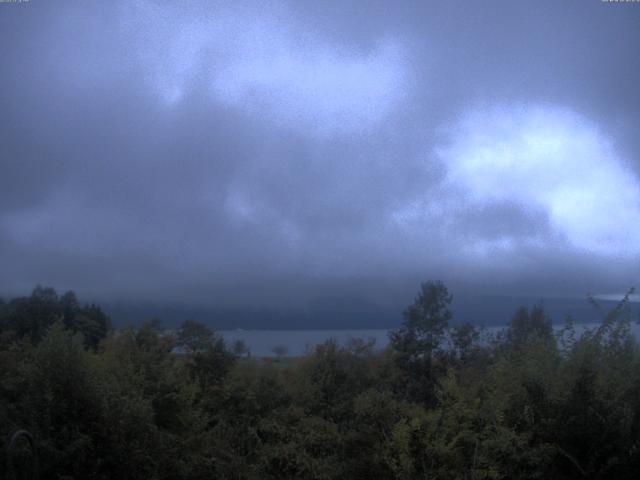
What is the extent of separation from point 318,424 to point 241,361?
4.69m

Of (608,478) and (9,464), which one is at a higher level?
(9,464)

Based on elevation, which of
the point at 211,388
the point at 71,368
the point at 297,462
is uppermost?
the point at 71,368

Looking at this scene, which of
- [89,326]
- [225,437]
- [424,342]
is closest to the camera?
[225,437]

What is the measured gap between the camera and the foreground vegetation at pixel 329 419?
956cm

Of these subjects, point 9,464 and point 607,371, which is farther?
point 607,371

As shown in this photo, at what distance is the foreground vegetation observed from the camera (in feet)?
31.4

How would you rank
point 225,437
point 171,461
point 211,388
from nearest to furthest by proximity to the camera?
point 171,461
point 225,437
point 211,388

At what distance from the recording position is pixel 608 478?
1009cm

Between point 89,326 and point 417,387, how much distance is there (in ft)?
49.4

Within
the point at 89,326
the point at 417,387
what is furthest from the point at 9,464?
the point at 89,326

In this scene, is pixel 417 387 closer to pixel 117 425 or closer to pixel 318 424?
pixel 318 424

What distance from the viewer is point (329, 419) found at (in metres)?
13.7

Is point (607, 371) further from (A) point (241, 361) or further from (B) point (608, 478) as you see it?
(A) point (241, 361)

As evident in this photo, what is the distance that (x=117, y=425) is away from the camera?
31.8 ft
